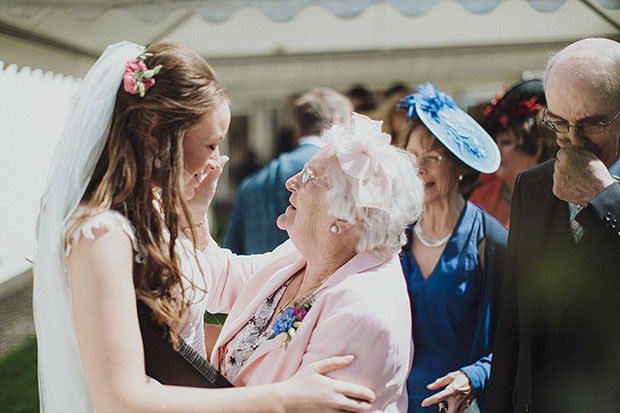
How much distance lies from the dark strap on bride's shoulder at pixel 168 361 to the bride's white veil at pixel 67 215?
0.76 ft

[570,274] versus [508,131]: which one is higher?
[570,274]

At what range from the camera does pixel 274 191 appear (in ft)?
13.5

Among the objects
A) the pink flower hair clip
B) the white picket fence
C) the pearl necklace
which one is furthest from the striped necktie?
the white picket fence

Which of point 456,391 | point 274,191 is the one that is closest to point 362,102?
point 274,191

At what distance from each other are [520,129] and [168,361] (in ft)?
9.46

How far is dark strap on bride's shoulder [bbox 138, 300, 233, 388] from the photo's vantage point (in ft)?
5.17

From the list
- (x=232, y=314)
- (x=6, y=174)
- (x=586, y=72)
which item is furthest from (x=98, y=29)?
(x=586, y=72)

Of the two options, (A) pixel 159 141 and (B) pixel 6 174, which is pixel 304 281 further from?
(B) pixel 6 174

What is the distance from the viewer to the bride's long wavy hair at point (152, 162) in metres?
1.57

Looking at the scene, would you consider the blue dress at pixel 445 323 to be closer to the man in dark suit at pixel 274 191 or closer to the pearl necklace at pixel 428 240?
the pearl necklace at pixel 428 240

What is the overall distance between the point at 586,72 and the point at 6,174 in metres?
5.07

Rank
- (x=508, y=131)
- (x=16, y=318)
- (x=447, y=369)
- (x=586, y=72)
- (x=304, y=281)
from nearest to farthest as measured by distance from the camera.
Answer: (x=586, y=72) < (x=304, y=281) < (x=447, y=369) < (x=508, y=131) < (x=16, y=318)

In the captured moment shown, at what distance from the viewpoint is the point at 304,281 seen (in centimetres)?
203

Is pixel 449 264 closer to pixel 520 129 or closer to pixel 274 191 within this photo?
pixel 520 129
